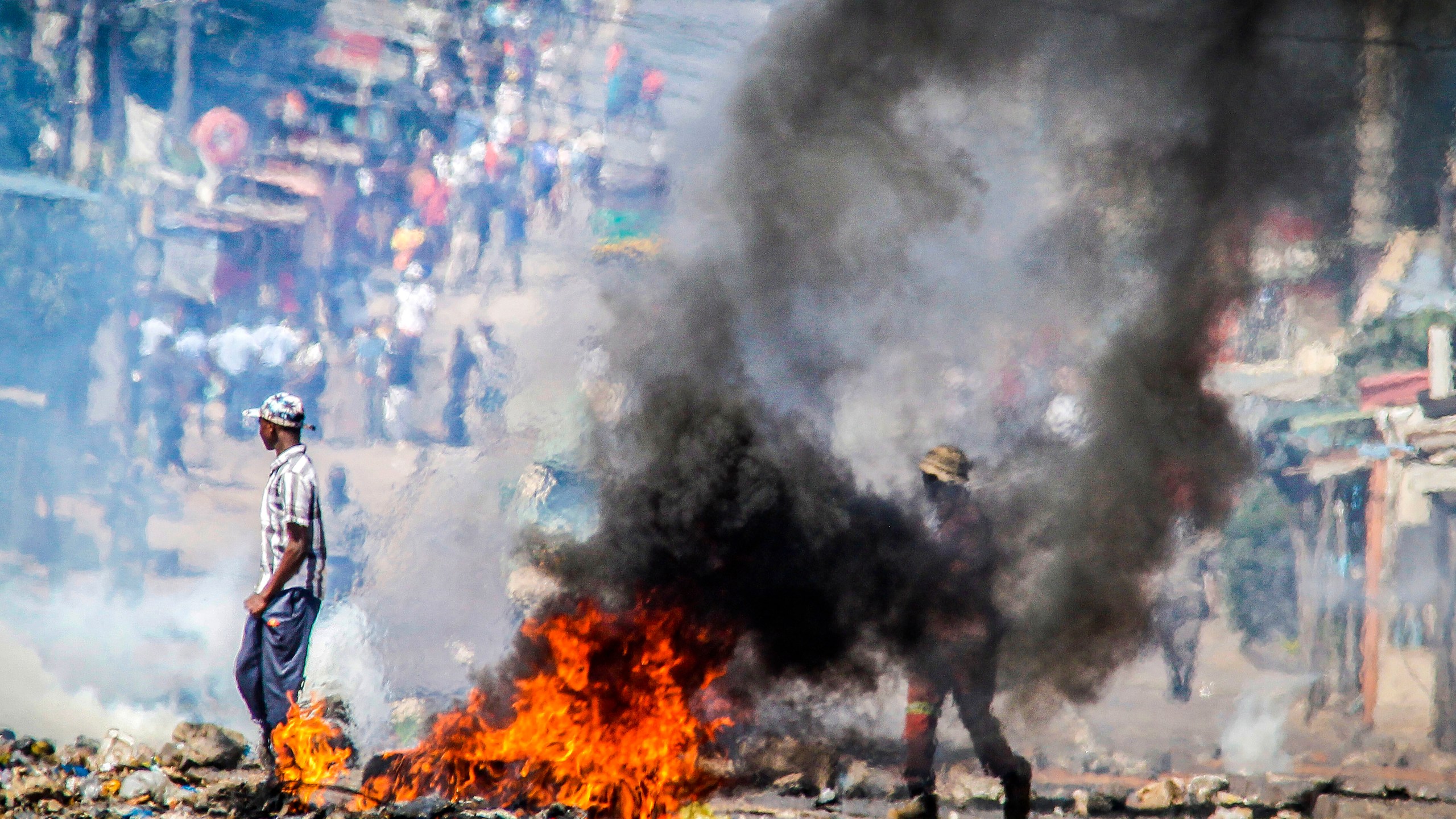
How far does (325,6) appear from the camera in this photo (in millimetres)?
17312

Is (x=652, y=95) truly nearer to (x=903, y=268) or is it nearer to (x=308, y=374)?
(x=308, y=374)

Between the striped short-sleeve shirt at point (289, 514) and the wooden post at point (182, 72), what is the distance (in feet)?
40.5

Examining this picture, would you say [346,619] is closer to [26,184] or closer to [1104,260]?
[1104,260]

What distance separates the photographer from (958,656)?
5.75m

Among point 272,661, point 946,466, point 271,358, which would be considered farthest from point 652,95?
point 272,661

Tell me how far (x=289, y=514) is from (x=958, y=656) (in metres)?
3.27

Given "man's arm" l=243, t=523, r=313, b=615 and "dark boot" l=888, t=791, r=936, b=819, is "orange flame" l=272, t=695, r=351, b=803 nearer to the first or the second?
"man's arm" l=243, t=523, r=313, b=615

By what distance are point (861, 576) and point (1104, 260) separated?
149 inches

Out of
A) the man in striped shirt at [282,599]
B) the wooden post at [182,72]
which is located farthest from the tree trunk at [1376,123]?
the wooden post at [182,72]

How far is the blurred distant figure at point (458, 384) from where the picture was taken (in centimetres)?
1390

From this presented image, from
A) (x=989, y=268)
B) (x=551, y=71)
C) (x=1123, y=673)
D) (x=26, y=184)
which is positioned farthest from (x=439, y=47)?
(x=1123, y=673)

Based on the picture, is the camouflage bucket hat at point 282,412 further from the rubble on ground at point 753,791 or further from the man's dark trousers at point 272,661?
the rubble on ground at point 753,791

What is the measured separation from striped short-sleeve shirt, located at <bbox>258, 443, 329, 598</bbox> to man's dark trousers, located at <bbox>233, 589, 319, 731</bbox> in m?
0.12

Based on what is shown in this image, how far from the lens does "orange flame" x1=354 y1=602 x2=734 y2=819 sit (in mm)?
5062
